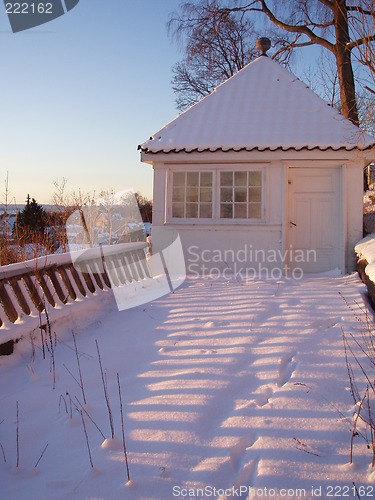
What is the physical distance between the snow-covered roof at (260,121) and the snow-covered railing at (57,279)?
2.99 m

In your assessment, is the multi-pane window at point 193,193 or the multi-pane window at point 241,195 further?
the multi-pane window at point 193,193

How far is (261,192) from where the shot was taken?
29.3 feet

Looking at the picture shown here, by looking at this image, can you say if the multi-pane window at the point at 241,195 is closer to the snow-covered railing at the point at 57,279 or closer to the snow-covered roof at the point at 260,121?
the snow-covered roof at the point at 260,121

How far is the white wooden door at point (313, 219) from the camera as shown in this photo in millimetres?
8859

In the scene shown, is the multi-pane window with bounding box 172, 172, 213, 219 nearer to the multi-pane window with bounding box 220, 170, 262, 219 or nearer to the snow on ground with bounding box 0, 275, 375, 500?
the multi-pane window with bounding box 220, 170, 262, 219

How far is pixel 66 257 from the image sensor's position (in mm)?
5500

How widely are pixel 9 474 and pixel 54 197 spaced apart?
14.5 metres

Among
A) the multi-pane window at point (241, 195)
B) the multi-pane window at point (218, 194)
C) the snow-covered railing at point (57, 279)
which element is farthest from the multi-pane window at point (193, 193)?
the snow-covered railing at point (57, 279)

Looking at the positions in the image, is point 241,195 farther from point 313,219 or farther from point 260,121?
point 260,121

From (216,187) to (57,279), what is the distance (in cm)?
480

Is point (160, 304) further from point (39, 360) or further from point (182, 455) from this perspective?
point (182, 455)

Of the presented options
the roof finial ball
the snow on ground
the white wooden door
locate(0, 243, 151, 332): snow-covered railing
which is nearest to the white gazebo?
the white wooden door

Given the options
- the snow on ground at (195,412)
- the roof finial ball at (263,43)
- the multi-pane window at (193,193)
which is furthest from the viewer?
the roof finial ball at (263,43)

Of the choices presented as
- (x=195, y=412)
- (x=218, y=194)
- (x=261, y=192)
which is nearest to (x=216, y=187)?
(x=218, y=194)
